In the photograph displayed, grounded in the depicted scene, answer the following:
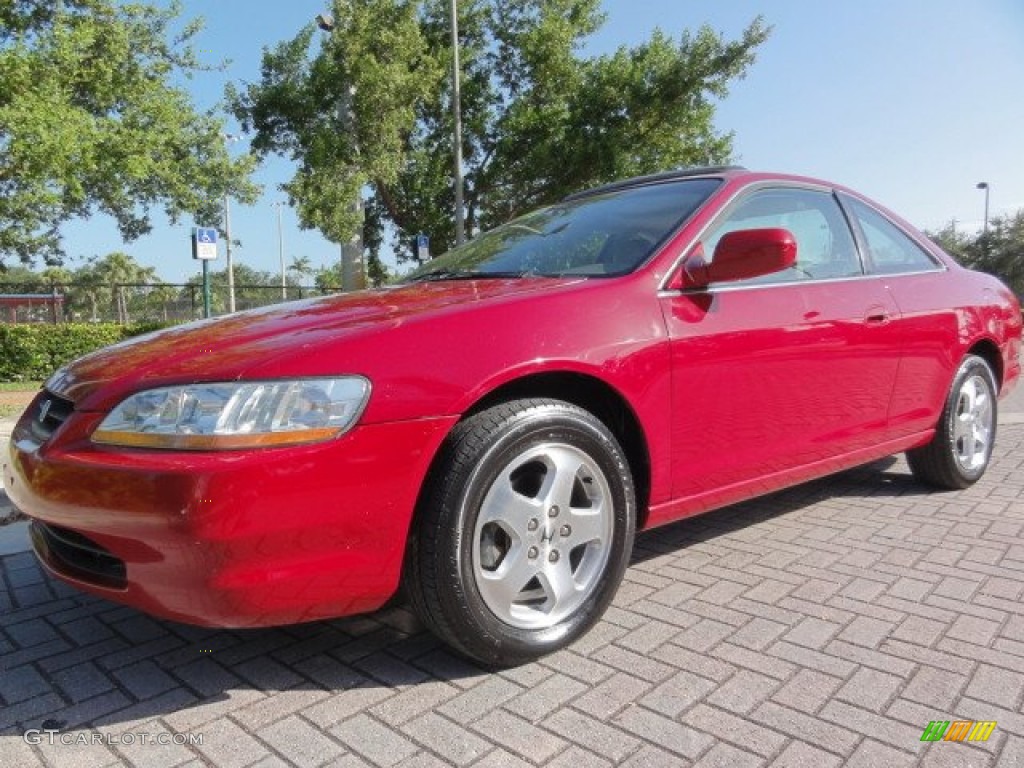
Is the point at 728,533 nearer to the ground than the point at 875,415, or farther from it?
nearer to the ground

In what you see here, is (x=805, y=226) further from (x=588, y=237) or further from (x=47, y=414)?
(x=47, y=414)

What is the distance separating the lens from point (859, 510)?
3.94 m

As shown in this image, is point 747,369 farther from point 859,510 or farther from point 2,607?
point 2,607

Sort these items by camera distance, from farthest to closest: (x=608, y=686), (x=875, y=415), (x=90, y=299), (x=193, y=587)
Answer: (x=90, y=299) → (x=875, y=415) → (x=608, y=686) → (x=193, y=587)

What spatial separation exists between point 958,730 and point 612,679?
870mm

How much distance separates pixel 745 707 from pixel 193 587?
1441 mm

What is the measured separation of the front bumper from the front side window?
5.46 feet

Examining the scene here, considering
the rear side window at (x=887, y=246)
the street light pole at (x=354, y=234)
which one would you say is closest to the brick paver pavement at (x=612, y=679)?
the rear side window at (x=887, y=246)

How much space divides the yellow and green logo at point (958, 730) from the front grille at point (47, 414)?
7.83 ft

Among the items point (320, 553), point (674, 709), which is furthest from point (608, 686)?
point (320, 553)

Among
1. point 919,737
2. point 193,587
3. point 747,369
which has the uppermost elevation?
point 747,369

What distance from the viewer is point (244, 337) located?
7.38 feet

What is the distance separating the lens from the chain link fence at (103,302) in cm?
1395

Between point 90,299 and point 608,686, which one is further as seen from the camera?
point 90,299
